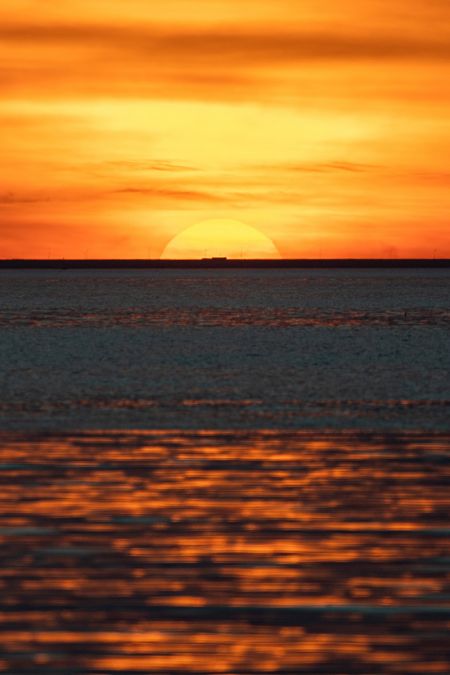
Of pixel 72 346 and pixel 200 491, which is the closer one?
pixel 200 491

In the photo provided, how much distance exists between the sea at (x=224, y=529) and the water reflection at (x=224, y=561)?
3cm

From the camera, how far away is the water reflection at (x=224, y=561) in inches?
440

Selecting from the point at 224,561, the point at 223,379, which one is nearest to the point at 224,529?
the point at 224,561

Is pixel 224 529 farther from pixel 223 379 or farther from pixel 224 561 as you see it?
pixel 223 379

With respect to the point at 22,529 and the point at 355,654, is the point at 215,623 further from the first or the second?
the point at 22,529

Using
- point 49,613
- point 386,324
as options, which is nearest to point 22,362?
point 49,613

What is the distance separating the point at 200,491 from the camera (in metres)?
19.1

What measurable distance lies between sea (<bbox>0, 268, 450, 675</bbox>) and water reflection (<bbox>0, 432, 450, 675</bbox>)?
0.09 ft

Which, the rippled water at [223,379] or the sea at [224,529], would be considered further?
the rippled water at [223,379]

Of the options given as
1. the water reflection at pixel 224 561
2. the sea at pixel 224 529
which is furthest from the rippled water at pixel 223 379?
the water reflection at pixel 224 561

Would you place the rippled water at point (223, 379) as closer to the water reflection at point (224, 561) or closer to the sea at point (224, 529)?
the sea at point (224, 529)

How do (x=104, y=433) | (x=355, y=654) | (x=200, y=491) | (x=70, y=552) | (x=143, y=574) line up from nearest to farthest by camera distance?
(x=355, y=654), (x=143, y=574), (x=70, y=552), (x=200, y=491), (x=104, y=433)

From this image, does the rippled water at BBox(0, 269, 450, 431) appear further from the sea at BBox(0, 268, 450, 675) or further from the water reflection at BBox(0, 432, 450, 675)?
the water reflection at BBox(0, 432, 450, 675)

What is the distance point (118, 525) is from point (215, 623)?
4.63 metres
